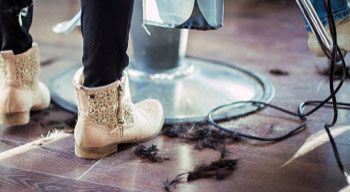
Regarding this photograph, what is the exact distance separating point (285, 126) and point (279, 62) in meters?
0.53

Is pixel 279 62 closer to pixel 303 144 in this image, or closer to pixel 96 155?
pixel 303 144

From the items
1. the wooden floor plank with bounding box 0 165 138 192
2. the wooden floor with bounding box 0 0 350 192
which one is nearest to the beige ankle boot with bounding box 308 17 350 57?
the wooden floor with bounding box 0 0 350 192

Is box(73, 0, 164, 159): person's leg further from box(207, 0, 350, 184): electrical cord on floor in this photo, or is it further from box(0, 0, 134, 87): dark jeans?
box(207, 0, 350, 184): electrical cord on floor

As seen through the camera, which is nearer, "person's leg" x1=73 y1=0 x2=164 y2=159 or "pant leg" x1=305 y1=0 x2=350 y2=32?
"person's leg" x1=73 y1=0 x2=164 y2=159

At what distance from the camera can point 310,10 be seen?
0.94 m

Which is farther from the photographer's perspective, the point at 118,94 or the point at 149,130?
the point at 149,130

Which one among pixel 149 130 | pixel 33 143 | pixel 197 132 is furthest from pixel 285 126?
pixel 33 143

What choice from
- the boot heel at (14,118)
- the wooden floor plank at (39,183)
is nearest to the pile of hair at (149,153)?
the wooden floor plank at (39,183)

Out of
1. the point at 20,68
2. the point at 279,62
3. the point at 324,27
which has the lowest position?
the point at 279,62

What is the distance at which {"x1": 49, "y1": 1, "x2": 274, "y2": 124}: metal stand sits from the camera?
4.10 feet

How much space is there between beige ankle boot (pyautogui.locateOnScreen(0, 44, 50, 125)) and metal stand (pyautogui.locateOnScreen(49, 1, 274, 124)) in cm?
15

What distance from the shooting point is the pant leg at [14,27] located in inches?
40.0

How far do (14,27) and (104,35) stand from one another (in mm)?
293

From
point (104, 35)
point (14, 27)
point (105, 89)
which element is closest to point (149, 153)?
point (105, 89)
